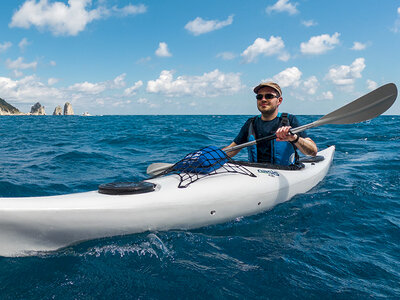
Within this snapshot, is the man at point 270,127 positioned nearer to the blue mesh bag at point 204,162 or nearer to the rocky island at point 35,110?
the blue mesh bag at point 204,162

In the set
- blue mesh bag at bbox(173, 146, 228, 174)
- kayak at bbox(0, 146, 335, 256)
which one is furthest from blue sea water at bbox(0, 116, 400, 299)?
blue mesh bag at bbox(173, 146, 228, 174)

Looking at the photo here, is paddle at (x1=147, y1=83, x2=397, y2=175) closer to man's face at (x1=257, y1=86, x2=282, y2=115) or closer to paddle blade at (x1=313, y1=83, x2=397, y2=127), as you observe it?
paddle blade at (x1=313, y1=83, x2=397, y2=127)

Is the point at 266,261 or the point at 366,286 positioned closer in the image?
the point at 366,286

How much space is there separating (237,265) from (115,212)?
109cm

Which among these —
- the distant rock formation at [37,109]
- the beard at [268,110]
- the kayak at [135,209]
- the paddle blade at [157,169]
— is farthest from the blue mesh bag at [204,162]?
the distant rock formation at [37,109]

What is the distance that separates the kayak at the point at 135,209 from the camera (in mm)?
2094

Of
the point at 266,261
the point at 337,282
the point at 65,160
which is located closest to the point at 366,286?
the point at 337,282

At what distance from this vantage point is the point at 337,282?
1.98m

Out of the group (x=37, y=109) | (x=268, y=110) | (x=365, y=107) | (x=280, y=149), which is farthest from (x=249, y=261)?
(x=37, y=109)

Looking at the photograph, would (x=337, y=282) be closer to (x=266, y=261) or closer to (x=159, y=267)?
(x=266, y=261)

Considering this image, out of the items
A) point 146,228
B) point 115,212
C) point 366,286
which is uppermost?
point 115,212

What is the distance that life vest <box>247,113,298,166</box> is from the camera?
389cm

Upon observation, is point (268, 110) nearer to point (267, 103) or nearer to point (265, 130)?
point (267, 103)

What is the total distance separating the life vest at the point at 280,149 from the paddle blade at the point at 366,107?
2.11ft
